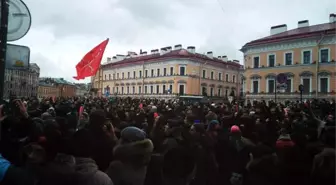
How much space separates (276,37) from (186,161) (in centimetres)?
3673

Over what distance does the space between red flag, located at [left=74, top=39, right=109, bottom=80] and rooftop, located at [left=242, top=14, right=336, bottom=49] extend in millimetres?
32123

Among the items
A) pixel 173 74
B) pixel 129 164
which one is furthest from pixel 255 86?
pixel 129 164

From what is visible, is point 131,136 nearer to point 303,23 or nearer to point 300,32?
point 300,32

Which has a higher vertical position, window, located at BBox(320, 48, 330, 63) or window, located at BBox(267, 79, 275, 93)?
window, located at BBox(320, 48, 330, 63)

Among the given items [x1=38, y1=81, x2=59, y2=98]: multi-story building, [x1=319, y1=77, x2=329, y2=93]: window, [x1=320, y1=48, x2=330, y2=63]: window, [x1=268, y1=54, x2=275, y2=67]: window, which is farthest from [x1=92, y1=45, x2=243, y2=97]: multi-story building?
[x1=38, y1=81, x2=59, y2=98]: multi-story building

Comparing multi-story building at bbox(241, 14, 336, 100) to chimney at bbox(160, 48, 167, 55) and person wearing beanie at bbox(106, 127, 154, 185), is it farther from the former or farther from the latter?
person wearing beanie at bbox(106, 127, 154, 185)

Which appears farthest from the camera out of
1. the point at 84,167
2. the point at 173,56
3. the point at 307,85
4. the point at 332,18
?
the point at 173,56

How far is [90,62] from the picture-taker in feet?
24.2

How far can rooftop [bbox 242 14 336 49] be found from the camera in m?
33.6

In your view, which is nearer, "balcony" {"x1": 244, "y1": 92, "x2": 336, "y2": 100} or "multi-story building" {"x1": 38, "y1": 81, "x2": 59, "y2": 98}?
"balcony" {"x1": 244, "y1": 92, "x2": 336, "y2": 100}

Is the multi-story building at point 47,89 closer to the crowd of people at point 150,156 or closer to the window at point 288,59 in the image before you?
the window at point 288,59

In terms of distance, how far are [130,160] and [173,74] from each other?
160ft

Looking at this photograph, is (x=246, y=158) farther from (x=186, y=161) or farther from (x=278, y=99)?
(x=278, y=99)

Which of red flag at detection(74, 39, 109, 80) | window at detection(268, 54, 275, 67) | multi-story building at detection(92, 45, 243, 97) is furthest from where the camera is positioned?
multi-story building at detection(92, 45, 243, 97)
